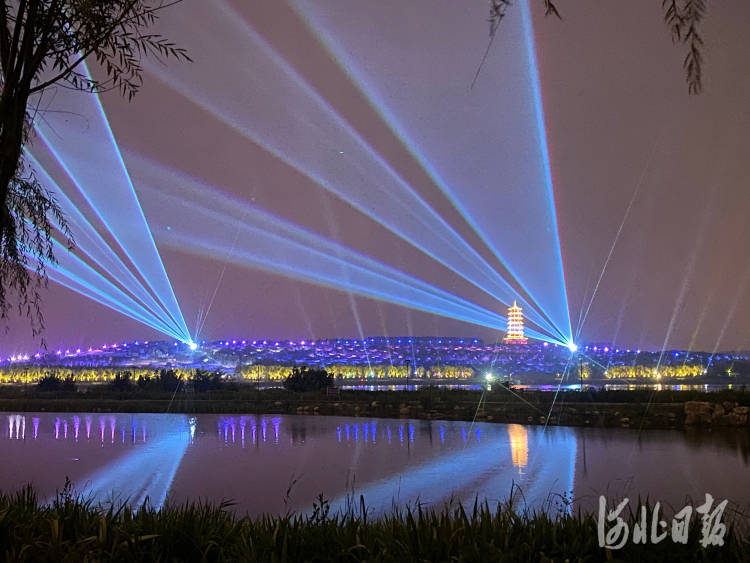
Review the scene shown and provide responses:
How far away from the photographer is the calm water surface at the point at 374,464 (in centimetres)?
891

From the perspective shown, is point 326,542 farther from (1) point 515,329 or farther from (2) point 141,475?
(1) point 515,329

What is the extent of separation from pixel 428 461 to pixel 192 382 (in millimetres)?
30536

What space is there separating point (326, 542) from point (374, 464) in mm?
7492

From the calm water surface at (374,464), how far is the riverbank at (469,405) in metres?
2.12

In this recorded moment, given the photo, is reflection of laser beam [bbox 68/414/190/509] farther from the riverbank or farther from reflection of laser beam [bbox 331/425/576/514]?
the riverbank

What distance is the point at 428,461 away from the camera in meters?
12.2

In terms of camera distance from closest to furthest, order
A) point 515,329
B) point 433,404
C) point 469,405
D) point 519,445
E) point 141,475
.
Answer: point 141,475
point 519,445
point 469,405
point 433,404
point 515,329

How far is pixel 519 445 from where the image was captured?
14766mm

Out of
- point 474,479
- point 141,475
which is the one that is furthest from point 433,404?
point 141,475

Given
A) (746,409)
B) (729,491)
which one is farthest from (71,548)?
(746,409)

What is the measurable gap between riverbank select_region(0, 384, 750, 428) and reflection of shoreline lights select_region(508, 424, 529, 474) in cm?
209

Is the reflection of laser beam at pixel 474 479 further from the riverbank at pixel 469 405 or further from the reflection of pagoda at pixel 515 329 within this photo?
the reflection of pagoda at pixel 515 329

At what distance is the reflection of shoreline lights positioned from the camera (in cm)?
1195

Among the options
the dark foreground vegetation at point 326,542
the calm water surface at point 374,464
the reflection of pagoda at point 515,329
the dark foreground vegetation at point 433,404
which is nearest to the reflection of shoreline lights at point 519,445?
the calm water surface at point 374,464
